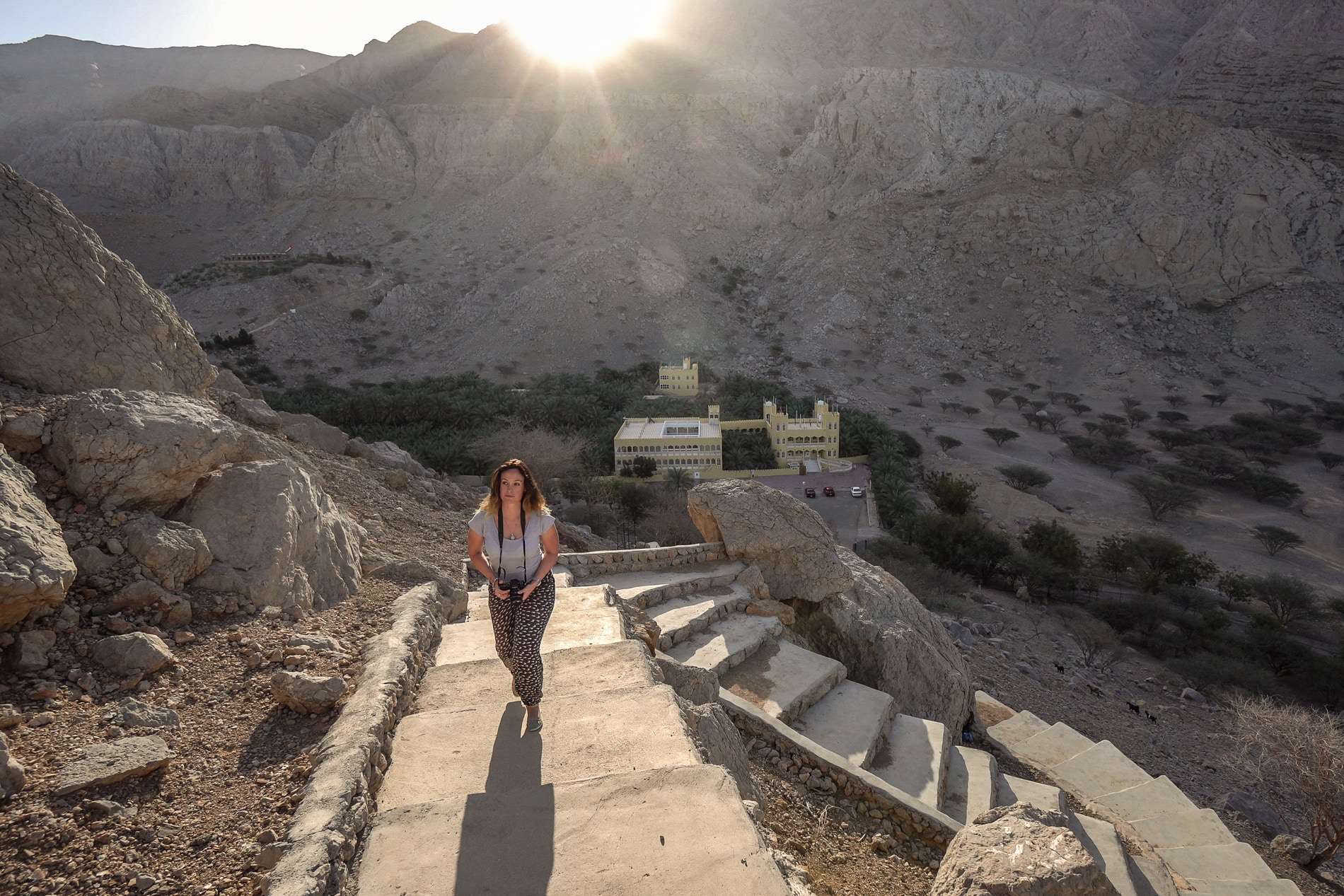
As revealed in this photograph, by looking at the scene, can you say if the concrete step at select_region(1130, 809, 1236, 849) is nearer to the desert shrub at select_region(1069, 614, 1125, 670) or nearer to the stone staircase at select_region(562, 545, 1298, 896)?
the stone staircase at select_region(562, 545, 1298, 896)

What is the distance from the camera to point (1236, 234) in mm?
39531

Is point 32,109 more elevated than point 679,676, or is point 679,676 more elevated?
point 32,109

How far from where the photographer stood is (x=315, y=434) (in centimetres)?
888

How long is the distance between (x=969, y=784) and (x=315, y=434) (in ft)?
26.4

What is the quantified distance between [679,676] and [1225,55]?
2673 inches

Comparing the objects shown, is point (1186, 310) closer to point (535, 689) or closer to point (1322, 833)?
point (1322, 833)

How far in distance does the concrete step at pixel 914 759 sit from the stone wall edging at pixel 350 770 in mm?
3204

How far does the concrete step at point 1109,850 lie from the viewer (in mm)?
4262

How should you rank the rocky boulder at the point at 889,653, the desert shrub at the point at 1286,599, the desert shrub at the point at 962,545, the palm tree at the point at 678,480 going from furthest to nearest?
the palm tree at the point at 678,480 → the desert shrub at the point at 962,545 → the desert shrub at the point at 1286,599 → the rocky boulder at the point at 889,653

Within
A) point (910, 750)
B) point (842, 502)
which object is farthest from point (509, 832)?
point (842, 502)

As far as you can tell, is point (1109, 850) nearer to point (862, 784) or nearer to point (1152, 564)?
point (862, 784)

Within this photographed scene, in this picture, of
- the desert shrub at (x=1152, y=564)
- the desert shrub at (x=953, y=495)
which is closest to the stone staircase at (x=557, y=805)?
the desert shrub at (x=1152, y=564)

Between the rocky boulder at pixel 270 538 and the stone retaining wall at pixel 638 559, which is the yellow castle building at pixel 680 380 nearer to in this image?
the stone retaining wall at pixel 638 559

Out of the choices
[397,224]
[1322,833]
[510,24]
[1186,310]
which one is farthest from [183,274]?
[1186,310]
